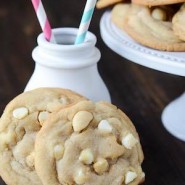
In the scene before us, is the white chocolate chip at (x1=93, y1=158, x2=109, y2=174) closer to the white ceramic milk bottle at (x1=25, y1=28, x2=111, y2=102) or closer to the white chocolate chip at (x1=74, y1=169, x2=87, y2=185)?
the white chocolate chip at (x1=74, y1=169, x2=87, y2=185)

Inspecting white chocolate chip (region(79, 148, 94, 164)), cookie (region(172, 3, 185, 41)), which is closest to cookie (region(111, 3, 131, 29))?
cookie (region(172, 3, 185, 41))

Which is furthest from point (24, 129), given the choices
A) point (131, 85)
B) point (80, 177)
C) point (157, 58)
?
point (131, 85)

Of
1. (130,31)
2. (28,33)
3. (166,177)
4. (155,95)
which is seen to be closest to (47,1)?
(28,33)

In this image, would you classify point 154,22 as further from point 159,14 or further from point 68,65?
point 68,65

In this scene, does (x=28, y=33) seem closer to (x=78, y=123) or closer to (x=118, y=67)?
(x=118, y=67)

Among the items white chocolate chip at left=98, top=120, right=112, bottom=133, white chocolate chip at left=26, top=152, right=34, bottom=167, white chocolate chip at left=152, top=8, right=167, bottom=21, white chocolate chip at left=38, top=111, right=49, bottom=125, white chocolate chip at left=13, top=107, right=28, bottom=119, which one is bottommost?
white chocolate chip at left=26, top=152, right=34, bottom=167

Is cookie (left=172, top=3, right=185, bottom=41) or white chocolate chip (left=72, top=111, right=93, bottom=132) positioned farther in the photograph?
cookie (left=172, top=3, right=185, bottom=41)
